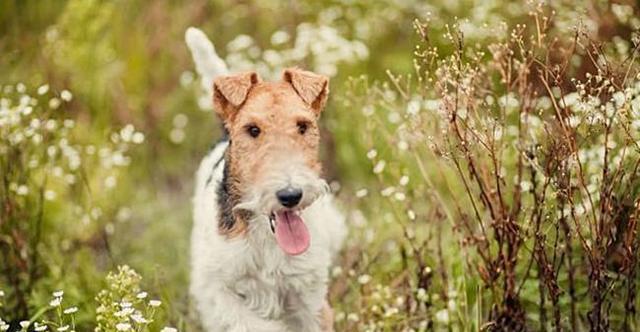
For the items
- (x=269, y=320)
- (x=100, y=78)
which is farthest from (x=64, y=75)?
(x=269, y=320)

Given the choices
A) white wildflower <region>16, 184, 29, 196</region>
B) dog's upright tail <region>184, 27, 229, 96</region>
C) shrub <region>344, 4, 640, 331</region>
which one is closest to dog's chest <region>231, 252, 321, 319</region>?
shrub <region>344, 4, 640, 331</region>

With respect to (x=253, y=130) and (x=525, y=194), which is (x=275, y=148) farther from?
(x=525, y=194)

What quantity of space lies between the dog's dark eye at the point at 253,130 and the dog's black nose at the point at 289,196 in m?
0.36

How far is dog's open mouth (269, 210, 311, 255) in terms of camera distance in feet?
14.4

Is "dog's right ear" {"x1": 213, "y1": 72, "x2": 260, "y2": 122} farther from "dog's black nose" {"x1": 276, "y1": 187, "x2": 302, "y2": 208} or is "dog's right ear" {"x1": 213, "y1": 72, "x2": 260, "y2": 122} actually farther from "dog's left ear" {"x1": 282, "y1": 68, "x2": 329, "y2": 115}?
"dog's black nose" {"x1": 276, "y1": 187, "x2": 302, "y2": 208}

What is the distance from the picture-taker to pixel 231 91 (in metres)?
4.49

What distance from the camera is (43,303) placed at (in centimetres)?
548

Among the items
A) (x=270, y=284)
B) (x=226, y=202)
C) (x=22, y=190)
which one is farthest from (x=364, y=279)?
(x=22, y=190)

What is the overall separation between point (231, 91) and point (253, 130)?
0.81ft

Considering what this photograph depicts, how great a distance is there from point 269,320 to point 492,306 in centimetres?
102

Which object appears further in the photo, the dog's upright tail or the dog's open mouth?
the dog's upright tail

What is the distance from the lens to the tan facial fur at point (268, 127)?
4.20 m

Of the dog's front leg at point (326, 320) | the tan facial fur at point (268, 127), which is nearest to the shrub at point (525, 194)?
the dog's front leg at point (326, 320)

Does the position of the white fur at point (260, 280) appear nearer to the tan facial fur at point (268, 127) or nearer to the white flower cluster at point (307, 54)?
the tan facial fur at point (268, 127)
